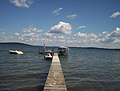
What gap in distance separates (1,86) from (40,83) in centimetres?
422

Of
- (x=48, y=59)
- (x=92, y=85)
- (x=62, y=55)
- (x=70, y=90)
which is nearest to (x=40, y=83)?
(x=70, y=90)

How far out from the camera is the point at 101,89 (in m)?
20.0

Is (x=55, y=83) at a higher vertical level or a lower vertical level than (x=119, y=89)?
higher

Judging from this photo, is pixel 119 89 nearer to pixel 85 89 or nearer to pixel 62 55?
pixel 85 89

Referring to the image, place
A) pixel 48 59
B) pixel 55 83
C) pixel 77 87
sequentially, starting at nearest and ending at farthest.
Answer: pixel 55 83 → pixel 77 87 → pixel 48 59

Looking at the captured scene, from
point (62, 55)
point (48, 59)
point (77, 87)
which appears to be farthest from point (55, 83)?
point (62, 55)

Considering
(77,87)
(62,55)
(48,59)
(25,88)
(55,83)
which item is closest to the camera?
(55,83)

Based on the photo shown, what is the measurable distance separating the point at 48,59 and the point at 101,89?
30.6 metres

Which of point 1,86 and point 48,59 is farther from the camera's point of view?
point 48,59

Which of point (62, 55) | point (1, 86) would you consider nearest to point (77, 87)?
point (1, 86)

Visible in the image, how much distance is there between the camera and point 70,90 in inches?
757

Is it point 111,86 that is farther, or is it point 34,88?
point 111,86

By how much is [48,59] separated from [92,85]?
2898cm

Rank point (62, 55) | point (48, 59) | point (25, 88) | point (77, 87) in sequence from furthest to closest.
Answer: point (62, 55)
point (48, 59)
point (77, 87)
point (25, 88)
